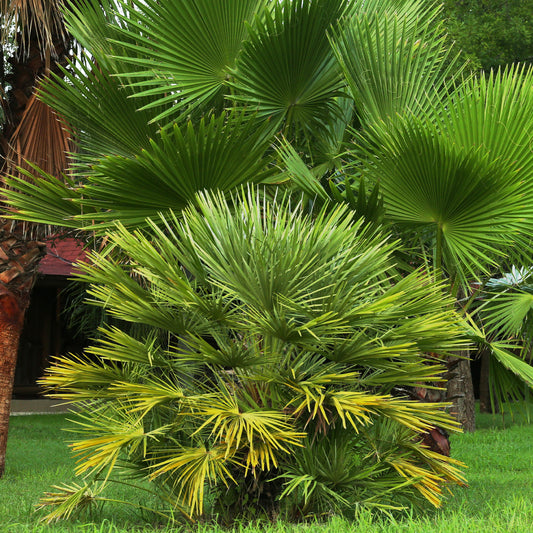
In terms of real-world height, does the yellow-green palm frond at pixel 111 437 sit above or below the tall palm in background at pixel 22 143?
below

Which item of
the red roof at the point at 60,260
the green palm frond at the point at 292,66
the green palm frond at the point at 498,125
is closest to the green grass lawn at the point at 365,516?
the green palm frond at the point at 498,125

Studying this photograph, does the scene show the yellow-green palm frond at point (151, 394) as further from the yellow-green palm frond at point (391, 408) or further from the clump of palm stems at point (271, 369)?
the yellow-green palm frond at point (391, 408)

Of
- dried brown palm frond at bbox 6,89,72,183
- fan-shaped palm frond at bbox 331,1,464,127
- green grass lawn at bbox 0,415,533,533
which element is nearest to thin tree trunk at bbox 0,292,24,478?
green grass lawn at bbox 0,415,533,533

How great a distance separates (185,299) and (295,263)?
0.73 meters

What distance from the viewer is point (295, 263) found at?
169 inches

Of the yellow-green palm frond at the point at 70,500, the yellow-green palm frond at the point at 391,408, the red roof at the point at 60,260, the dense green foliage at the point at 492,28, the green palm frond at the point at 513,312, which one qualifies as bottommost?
the yellow-green palm frond at the point at 70,500

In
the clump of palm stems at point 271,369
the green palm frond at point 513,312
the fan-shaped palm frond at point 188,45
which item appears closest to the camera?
the clump of palm stems at point 271,369

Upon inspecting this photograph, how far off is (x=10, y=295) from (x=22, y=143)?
1.52 meters

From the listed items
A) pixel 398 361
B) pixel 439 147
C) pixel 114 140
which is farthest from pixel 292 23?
pixel 398 361

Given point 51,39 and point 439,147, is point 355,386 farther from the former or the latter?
point 51,39

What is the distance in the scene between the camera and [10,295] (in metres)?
7.38

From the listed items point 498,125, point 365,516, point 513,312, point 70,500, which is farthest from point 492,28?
point 70,500

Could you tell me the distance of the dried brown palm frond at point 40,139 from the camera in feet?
23.7

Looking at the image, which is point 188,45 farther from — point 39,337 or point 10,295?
point 39,337
